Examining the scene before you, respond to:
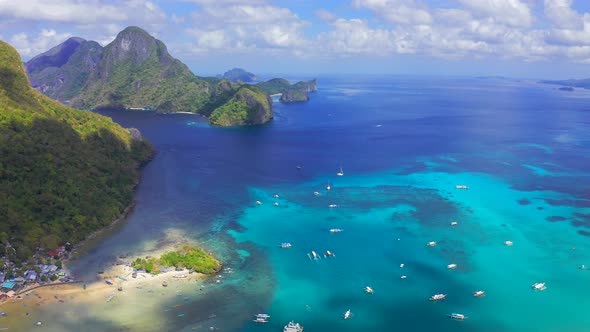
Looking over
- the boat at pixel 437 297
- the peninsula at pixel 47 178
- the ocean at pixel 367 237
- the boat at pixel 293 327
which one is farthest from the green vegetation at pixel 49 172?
the boat at pixel 437 297

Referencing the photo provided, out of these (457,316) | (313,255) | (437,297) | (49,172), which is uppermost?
(49,172)

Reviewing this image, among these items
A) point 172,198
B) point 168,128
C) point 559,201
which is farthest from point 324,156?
point 168,128

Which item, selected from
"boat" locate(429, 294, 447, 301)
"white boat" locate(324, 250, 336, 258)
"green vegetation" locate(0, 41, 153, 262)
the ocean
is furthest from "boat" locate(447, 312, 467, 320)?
"green vegetation" locate(0, 41, 153, 262)

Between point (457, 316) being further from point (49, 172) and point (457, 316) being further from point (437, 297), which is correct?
point (49, 172)

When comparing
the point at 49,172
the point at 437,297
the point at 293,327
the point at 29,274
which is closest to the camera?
the point at 293,327

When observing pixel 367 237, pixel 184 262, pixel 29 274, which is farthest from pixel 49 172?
pixel 367 237

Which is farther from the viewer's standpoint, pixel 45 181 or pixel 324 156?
pixel 324 156

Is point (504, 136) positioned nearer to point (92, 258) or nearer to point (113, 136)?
point (113, 136)
